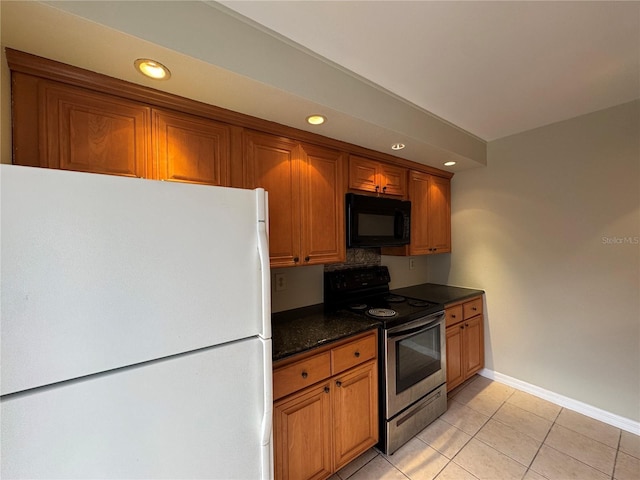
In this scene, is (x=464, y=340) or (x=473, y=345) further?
(x=473, y=345)

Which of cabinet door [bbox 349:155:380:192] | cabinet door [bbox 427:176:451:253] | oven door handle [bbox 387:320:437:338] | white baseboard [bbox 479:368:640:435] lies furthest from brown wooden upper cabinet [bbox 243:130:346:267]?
white baseboard [bbox 479:368:640:435]

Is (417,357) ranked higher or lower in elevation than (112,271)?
lower

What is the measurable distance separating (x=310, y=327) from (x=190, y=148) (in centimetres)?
130

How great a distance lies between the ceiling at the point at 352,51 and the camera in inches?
38.1

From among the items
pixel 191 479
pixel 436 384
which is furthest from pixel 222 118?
pixel 436 384

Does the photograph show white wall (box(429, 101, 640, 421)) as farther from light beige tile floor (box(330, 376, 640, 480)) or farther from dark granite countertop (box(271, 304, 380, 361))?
dark granite countertop (box(271, 304, 380, 361))

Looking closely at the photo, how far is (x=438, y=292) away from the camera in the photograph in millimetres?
2711

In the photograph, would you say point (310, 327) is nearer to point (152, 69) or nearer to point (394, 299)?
point (394, 299)

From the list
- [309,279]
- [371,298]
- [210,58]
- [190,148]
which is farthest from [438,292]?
[210,58]

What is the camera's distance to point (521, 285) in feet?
8.20

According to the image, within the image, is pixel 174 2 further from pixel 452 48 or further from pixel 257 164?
pixel 452 48

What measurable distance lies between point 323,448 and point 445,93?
243 centimetres

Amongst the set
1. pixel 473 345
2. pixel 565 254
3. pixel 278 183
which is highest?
pixel 278 183

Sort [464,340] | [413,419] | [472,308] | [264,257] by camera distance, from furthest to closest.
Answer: [472,308], [464,340], [413,419], [264,257]
